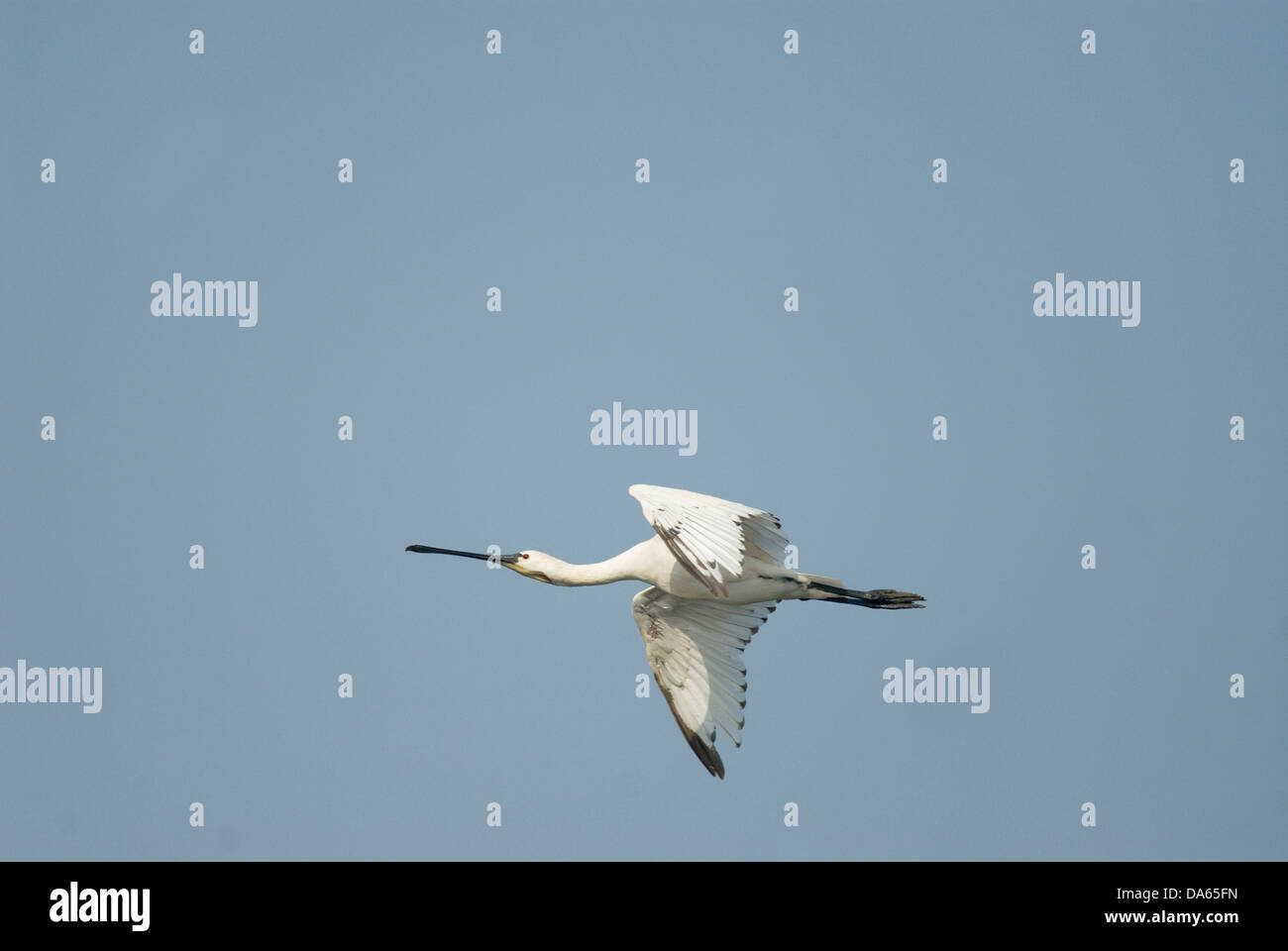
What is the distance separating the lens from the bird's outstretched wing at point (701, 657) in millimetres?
18016

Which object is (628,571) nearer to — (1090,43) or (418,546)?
(418,546)

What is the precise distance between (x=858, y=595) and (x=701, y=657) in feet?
6.13

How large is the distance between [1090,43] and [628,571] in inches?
420

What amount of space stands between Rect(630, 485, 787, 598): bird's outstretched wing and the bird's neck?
3.93 ft

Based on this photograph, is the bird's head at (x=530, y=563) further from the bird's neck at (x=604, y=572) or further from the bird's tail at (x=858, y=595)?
the bird's tail at (x=858, y=595)

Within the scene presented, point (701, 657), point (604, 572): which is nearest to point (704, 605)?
point (701, 657)

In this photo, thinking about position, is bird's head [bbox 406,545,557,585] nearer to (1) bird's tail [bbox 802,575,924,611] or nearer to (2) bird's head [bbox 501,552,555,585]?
(2) bird's head [bbox 501,552,555,585]

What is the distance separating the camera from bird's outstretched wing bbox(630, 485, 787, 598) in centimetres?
1422

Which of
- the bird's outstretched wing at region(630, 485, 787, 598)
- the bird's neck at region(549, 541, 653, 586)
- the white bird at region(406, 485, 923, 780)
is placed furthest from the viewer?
the bird's neck at region(549, 541, 653, 586)

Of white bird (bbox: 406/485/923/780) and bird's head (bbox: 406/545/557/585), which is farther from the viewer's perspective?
bird's head (bbox: 406/545/557/585)

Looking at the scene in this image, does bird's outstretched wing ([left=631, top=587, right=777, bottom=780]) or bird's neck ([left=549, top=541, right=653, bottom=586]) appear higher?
bird's neck ([left=549, top=541, right=653, bottom=586])

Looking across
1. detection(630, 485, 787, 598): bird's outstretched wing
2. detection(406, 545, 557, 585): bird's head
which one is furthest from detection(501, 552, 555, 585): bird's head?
detection(630, 485, 787, 598): bird's outstretched wing

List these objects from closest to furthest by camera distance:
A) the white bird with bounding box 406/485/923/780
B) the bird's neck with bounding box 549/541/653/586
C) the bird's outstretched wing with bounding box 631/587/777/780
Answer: the white bird with bounding box 406/485/923/780 → the bird's neck with bounding box 549/541/653/586 → the bird's outstretched wing with bounding box 631/587/777/780
